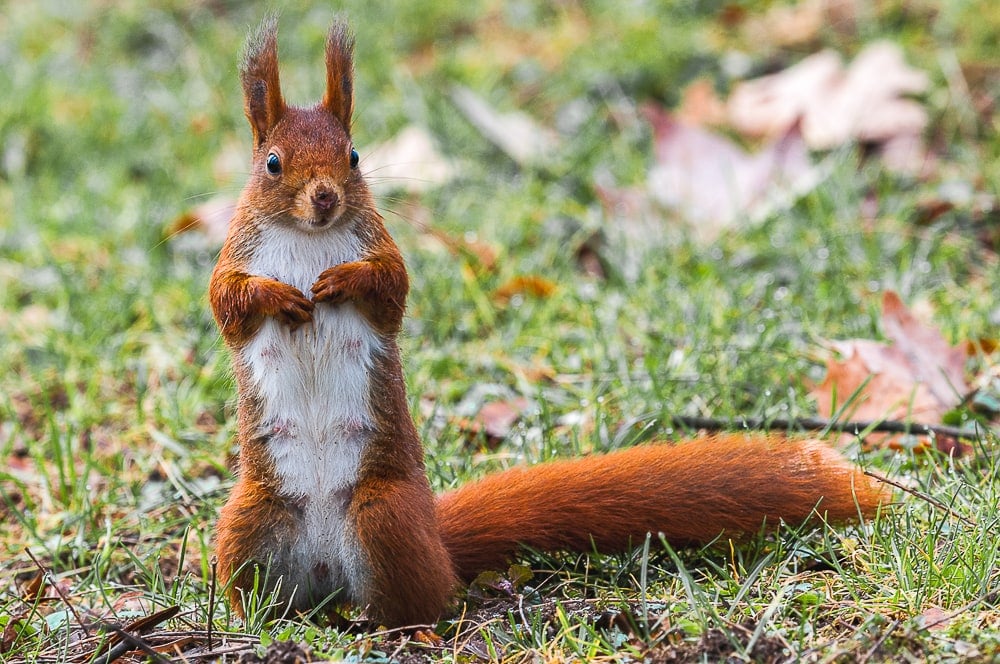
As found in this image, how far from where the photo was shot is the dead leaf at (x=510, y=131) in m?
4.73

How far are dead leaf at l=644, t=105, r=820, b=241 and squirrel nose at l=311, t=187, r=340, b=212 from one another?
2.23 meters

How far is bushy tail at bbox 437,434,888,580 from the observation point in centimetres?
229

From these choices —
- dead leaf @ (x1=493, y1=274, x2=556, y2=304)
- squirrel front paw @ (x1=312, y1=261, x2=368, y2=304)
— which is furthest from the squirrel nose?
dead leaf @ (x1=493, y1=274, x2=556, y2=304)

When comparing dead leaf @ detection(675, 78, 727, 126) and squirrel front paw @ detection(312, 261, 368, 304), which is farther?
dead leaf @ detection(675, 78, 727, 126)

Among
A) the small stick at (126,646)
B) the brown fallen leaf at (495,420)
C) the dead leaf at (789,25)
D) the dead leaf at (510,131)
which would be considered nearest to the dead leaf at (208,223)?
the dead leaf at (510,131)

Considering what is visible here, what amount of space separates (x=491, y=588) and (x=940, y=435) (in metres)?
1.16

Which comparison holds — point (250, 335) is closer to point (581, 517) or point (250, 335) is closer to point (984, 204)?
point (581, 517)

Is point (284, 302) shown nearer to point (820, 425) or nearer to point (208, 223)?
point (820, 425)

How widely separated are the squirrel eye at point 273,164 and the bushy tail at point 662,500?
2.29 ft

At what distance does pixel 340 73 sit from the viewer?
88.3 inches

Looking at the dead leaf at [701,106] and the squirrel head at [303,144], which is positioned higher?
the dead leaf at [701,106]

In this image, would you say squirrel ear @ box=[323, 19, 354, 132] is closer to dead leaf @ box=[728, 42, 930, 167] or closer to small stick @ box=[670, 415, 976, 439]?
small stick @ box=[670, 415, 976, 439]

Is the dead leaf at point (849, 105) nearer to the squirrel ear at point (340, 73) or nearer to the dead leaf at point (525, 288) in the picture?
the dead leaf at point (525, 288)

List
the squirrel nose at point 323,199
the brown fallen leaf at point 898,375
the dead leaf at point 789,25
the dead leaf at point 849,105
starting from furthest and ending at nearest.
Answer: the dead leaf at point 789,25, the dead leaf at point 849,105, the brown fallen leaf at point 898,375, the squirrel nose at point 323,199
